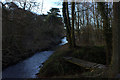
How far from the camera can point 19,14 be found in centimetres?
652

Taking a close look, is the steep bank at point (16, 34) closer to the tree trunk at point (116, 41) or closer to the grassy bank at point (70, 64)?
the grassy bank at point (70, 64)

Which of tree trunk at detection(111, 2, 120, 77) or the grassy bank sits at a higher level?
tree trunk at detection(111, 2, 120, 77)

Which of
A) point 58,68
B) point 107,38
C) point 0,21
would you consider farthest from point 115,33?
point 0,21

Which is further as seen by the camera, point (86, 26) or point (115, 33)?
point (86, 26)

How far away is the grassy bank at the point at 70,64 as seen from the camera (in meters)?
6.81

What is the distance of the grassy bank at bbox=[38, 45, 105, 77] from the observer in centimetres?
681

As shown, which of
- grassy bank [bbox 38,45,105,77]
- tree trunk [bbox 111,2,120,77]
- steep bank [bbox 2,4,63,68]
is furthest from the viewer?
grassy bank [bbox 38,45,105,77]

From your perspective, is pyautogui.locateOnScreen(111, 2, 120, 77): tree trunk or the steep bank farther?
the steep bank

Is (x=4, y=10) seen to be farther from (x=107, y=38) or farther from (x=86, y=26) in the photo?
(x=86, y=26)

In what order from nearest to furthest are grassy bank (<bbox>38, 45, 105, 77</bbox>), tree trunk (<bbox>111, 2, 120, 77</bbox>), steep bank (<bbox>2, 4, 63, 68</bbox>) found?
tree trunk (<bbox>111, 2, 120, 77</bbox>) < steep bank (<bbox>2, 4, 63, 68</bbox>) < grassy bank (<bbox>38, 45, 105, 77</bbox>)

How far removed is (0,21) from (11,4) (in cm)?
121

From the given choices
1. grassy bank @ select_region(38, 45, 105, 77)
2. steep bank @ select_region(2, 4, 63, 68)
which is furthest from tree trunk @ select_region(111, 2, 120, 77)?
steep bank @ select_region(2, 4, 63, 68)

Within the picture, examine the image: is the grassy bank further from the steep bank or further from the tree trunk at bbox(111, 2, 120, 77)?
the steep bank

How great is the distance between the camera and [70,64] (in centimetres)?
760
